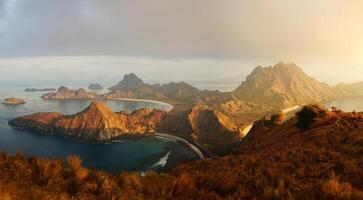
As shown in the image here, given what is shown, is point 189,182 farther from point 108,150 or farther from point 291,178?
point 108,150

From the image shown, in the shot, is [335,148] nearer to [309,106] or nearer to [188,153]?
[309,106]

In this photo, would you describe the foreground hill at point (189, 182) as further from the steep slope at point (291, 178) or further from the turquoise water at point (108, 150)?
the turquoise water at point (108, 150)

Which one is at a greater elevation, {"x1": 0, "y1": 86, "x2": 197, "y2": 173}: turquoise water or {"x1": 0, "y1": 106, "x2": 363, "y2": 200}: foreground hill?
{"x1": 0, "y1": 106, "x2": 363, "y2": 200}: foreground hill

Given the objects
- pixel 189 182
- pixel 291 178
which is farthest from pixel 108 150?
pixel 291 178

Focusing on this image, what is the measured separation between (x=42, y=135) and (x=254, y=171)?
197100 mm

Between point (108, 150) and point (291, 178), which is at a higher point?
point (291, 178)

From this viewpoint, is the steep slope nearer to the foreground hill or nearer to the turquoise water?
the foreground hill

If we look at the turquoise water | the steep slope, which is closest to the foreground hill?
the steep slope

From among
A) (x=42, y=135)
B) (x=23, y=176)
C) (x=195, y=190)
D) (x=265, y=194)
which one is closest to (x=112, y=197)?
(x=195, y=190)

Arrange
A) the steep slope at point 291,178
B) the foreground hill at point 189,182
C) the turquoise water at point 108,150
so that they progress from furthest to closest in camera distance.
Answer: the turquoise water at point 108,150 → the steep slope at point 291,178 → the foreground hill at point 189,182

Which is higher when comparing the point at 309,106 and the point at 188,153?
the point at 309,106

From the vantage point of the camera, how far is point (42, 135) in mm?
191125

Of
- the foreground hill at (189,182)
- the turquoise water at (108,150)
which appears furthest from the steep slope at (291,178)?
the turquoise water at (108,150)

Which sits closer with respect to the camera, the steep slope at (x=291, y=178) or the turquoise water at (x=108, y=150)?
the steep slope at (x=291, y=178)
